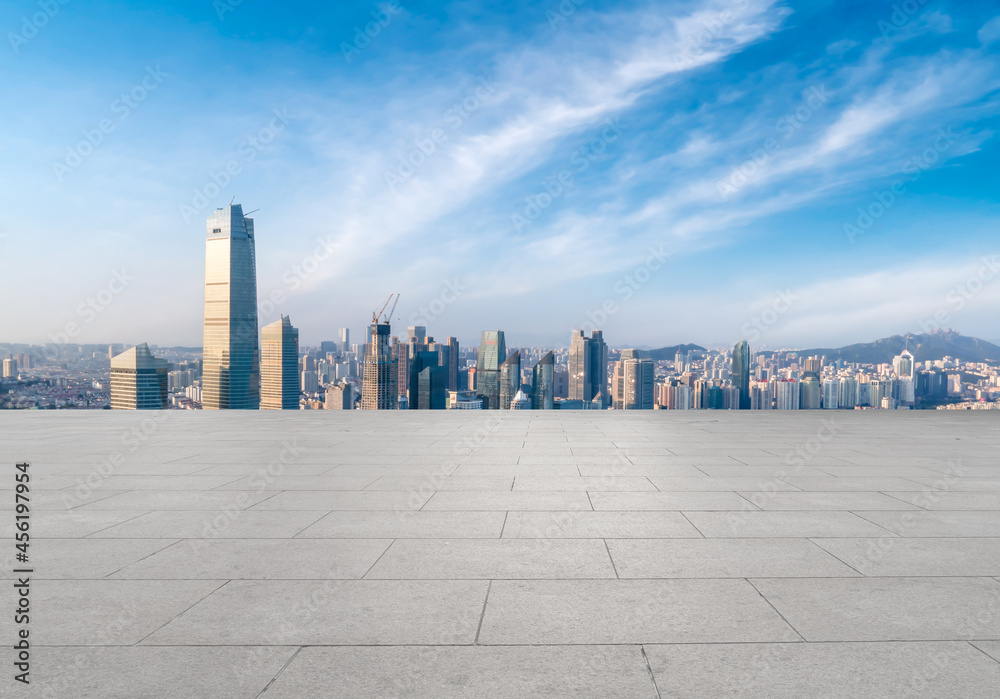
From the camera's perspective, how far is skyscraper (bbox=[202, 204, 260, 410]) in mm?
51875

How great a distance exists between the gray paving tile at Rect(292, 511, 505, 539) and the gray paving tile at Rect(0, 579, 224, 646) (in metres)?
1.73

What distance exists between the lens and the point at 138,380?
2722 cm

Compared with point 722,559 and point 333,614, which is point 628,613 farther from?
point 333,614

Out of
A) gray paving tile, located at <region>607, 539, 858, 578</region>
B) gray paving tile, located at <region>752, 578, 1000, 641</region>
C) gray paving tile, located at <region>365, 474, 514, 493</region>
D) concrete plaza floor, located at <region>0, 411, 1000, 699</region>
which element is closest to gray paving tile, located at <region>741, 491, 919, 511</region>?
concrete plaza floor, located at <region>0, 411, 1000, 699</region>

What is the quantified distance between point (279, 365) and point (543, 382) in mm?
22599

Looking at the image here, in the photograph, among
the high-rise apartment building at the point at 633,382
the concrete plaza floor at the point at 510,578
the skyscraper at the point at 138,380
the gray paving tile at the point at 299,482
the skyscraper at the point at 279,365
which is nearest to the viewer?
the concrete plaza floor at the point at 510,578

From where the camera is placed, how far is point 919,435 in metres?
16.6

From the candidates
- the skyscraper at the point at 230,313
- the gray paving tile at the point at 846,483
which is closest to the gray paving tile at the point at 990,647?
the gray paving tile at the point at 846,483

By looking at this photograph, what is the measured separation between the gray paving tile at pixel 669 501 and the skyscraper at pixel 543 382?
1293 inches

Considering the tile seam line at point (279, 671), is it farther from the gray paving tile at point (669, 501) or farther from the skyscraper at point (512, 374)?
the skyscraper at point (512, 374)

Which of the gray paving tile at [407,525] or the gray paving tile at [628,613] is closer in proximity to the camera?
the gray paving tile at [628,613]

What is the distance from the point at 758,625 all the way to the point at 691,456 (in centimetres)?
856

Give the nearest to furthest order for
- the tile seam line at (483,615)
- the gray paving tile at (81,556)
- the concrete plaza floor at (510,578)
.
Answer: the concrete plaza floor at (510,578)
the tile seam line at (483,615)
the gray paving tile at (81,556)

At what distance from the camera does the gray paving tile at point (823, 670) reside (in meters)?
3.50
